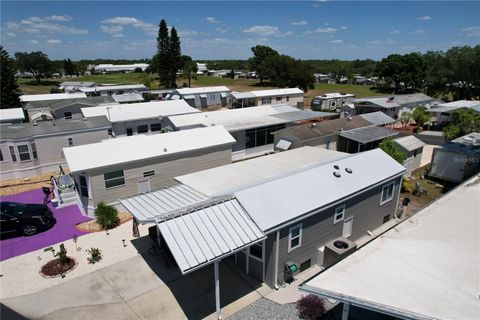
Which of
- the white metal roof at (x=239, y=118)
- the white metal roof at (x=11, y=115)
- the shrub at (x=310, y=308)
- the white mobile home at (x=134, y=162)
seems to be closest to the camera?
the shrub at (x=310, y=308)

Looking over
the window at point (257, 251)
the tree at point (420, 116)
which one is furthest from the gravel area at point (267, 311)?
the tree at point (420, 116)

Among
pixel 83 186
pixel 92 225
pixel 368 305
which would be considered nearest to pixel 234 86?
pixel 83 186

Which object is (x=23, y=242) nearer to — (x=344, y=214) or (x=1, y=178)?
(x=1, y=178)

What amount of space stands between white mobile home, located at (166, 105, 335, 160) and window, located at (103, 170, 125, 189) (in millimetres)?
10089

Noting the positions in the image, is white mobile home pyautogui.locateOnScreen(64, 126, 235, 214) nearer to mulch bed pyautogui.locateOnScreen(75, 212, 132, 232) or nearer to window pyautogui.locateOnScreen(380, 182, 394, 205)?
mulch bed pyautogui.locateOnScreen(75, 212, 132, 232)

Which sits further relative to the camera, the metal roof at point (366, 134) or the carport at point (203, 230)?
the metal roof at point (366, 134)

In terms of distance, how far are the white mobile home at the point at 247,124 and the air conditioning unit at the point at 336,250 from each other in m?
14.5

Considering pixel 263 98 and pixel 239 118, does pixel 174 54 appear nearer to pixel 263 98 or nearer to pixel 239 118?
pixel 263 98

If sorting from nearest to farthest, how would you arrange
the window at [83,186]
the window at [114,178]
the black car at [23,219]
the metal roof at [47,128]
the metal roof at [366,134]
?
1. the black car at [23,219]
2. the window at [83,186]
3. the window at [114,178]
4. the metal roof at [47,128]
5. the metal roof at [366,134]

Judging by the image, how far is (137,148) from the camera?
18406 mm

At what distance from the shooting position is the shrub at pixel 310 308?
9.97 metres

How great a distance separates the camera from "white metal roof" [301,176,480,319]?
23.8 ft

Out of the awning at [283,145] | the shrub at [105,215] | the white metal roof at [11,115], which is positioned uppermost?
the white metal roof at [11,115]

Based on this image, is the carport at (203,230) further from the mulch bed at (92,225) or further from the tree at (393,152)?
the tree at (393,152)
